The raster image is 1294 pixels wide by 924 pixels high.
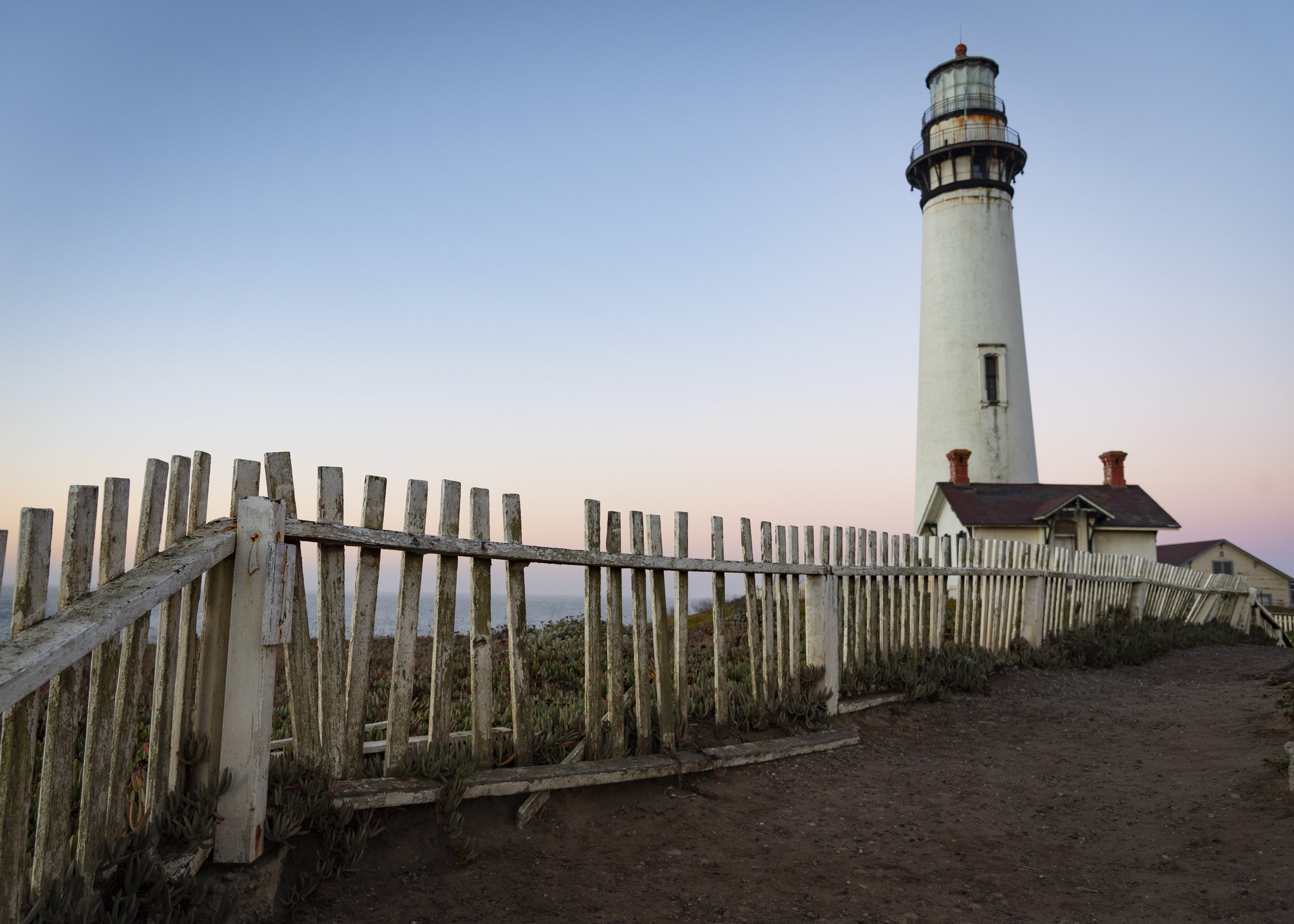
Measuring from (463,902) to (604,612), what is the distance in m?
2.04

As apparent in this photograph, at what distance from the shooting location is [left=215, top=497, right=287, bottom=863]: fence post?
3.27m

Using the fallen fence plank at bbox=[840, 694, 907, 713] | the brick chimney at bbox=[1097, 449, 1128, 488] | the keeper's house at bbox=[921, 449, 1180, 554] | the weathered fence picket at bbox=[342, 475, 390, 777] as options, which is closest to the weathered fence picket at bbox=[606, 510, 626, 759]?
the weathered fence picket at bbox=[342, 475, 390, 777]

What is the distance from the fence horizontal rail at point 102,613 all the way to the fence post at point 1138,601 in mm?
16619

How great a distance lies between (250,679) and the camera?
3.38 metres

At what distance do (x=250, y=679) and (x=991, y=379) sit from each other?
2492 cm

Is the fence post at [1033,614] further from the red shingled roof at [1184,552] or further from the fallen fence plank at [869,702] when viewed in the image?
the red shingled roof at [1184,552]

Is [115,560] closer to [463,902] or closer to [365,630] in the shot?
[365,630]

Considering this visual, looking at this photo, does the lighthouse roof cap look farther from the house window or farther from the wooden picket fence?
the wooden picket fence

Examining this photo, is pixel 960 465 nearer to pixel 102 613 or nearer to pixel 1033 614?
pixel 1033 614

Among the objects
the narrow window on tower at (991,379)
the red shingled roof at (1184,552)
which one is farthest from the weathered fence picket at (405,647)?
the red shingled roof at (1184,552)

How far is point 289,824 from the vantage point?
11.3ft

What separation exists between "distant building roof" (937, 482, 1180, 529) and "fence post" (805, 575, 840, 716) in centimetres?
1621

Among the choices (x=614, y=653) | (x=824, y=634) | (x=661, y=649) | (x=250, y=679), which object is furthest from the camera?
(x=824, y=634)

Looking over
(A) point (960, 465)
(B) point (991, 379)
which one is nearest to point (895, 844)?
(A) point (960, 465)
